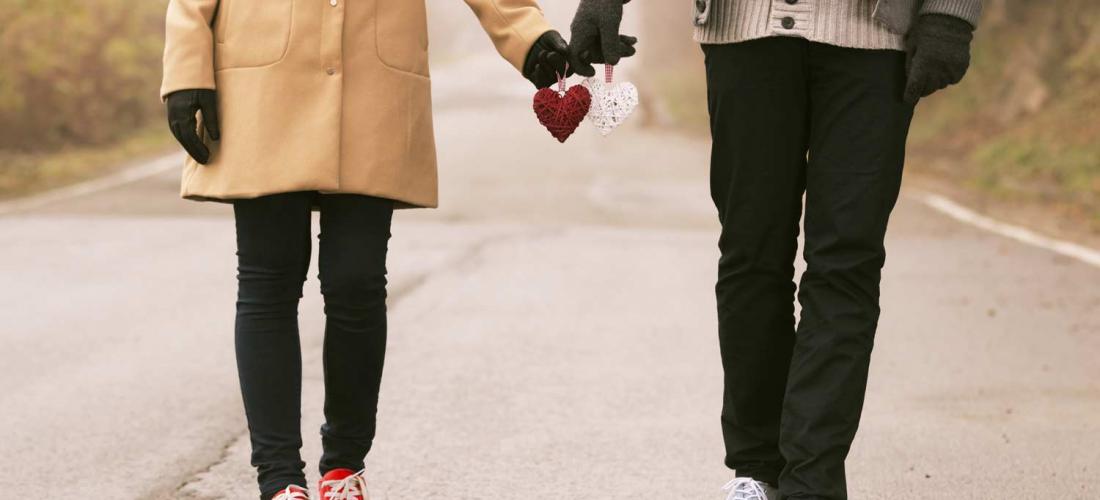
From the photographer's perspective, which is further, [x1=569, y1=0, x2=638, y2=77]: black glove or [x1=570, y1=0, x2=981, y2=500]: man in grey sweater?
[x1=569, y1=0, x2=638, y2=77]: black glove

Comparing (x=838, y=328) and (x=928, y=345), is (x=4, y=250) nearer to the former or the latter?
(x=928, y=345)

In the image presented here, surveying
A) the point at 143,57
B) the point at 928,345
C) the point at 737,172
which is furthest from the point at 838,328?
the point at 143,57

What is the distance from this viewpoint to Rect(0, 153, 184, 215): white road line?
42.0 feet

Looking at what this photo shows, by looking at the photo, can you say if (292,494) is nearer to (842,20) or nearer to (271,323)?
(271,323)

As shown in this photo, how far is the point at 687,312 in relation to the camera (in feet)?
25.3

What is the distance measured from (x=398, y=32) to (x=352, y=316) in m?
0.64

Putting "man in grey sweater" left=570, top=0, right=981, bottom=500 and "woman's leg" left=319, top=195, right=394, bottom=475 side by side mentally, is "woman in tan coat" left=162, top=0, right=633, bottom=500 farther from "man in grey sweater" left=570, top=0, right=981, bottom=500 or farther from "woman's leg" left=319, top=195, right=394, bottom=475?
"man in grey sweater" left=570, top=0, right=981, bottom=500

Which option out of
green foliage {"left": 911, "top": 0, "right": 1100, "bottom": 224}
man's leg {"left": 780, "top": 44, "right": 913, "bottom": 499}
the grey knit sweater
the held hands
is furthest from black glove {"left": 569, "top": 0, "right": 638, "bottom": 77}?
green foliage {"left": 911, "top": 0, "right": 1100, "bottom": 224}

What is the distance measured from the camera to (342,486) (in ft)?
11.7

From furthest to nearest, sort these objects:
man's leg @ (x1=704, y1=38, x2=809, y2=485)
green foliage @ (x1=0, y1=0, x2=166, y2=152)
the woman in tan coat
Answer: green foliage @ (x1=0, y1=0, x2=166, y2=152) < the woman in tan coat < man's leg @ (x1=704, y1=38, x2=809, y2=485)

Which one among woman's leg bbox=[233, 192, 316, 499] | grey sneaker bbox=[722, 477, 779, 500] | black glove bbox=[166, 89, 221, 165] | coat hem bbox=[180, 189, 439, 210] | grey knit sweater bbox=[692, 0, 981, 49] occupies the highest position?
grey knit sweater bbox=[692, 0, 981, 49]

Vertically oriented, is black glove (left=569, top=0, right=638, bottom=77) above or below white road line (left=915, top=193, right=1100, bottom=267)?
above

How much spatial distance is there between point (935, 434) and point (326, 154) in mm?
2463

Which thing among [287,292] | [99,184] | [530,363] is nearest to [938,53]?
[287,292]
